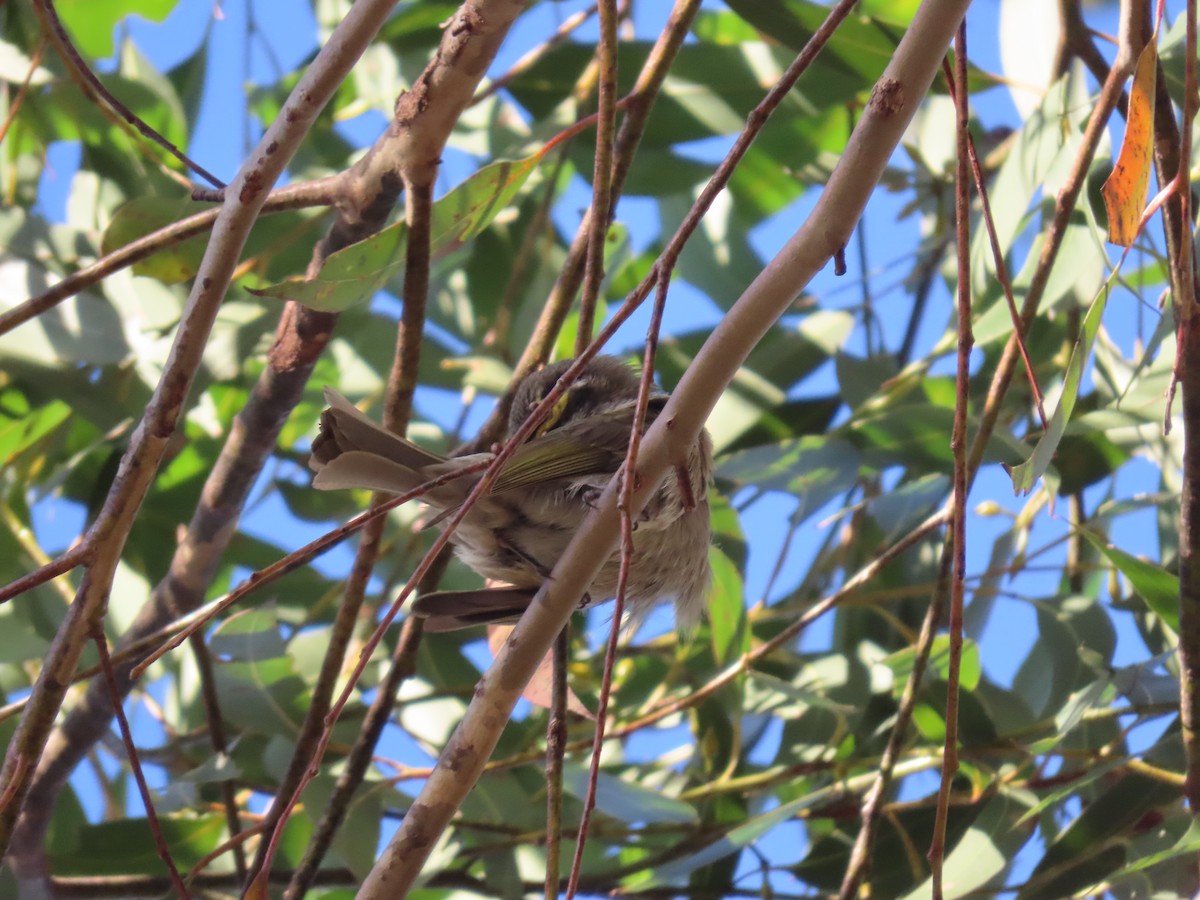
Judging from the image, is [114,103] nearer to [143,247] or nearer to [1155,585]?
[143,247]

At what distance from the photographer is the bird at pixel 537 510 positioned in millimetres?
2002

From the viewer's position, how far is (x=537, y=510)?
2203 mm

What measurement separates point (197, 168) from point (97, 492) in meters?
1.20

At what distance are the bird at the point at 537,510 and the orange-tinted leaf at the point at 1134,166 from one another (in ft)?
2.66

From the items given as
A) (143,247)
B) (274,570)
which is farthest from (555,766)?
(143,247)

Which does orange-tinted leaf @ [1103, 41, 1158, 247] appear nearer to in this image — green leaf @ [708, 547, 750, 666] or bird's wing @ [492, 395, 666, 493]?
bird's wing @ [492, 395, 666, 493]

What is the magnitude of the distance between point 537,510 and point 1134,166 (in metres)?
1.18

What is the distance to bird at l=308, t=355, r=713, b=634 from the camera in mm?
2002

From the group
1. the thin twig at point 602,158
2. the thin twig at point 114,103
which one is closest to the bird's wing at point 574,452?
the thin twig at point 602,158

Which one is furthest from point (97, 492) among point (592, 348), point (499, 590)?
point (592, 348)

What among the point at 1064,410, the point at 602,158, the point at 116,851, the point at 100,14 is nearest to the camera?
the point at 1064,410

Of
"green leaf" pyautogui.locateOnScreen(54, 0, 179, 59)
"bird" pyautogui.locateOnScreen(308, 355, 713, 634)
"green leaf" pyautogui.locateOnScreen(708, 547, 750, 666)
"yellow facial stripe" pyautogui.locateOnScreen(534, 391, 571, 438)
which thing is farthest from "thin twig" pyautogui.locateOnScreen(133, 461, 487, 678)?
"green leaf" pyautogui.locateOnScreen(54, 0, 179, 59)

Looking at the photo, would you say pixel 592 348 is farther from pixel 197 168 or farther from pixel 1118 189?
pixel 197 168

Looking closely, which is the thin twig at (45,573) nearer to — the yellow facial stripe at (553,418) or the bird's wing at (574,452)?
the bird's wing at (574,452)
